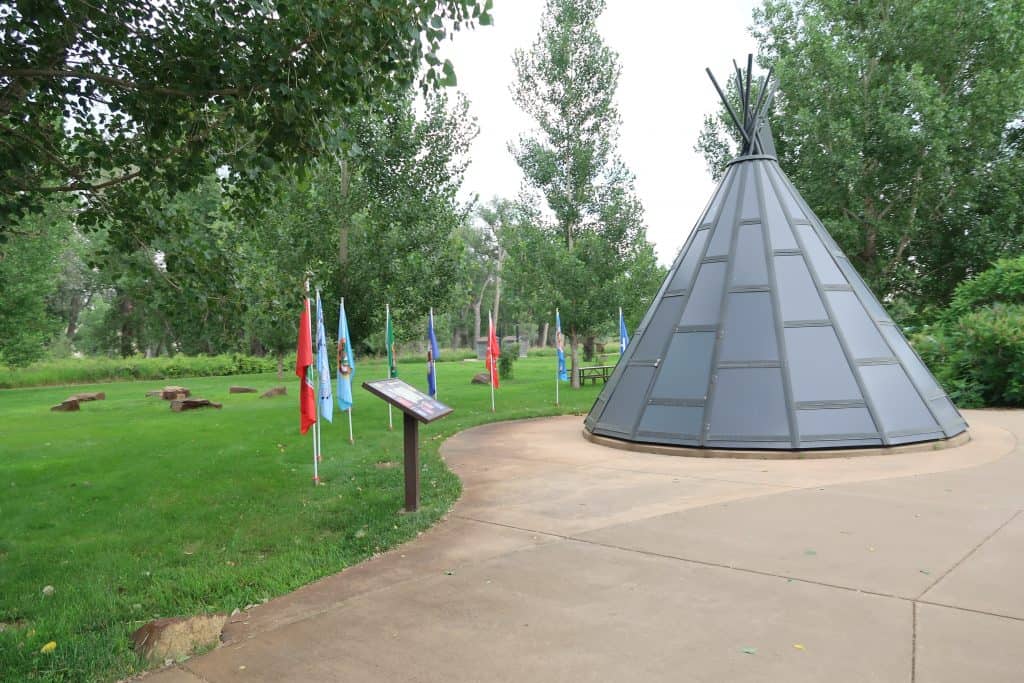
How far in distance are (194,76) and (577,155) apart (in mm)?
21911

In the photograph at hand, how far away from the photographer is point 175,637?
12.2 feet

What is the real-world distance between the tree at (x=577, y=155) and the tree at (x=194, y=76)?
61.7 ft

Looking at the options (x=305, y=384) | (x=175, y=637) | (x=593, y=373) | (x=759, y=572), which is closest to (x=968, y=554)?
(x=759, y=572)

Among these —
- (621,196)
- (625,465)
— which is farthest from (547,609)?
(621,196)

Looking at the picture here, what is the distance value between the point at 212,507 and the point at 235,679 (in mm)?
4750

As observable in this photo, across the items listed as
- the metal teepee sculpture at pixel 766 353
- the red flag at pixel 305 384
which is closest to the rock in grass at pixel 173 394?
the red flag at pixel 305 384

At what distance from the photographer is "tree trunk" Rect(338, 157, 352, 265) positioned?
19.6 metres

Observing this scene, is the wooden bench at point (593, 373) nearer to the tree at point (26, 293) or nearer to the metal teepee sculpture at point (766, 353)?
the metal teepee sculpture at point (766, 353)

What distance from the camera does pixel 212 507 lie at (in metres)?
7.62

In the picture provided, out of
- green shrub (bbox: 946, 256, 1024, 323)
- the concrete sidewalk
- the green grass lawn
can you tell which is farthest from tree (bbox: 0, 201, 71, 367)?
green shrub (bbox: 946, 256, 1024, 323)

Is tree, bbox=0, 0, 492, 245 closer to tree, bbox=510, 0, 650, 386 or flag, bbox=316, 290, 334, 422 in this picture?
flag, bbox=316, 290, 334, 422

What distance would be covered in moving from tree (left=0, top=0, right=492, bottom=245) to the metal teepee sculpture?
17.7 feet

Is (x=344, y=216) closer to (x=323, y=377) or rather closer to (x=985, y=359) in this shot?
(x=323, y=377)

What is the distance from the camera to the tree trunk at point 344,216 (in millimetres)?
19641
